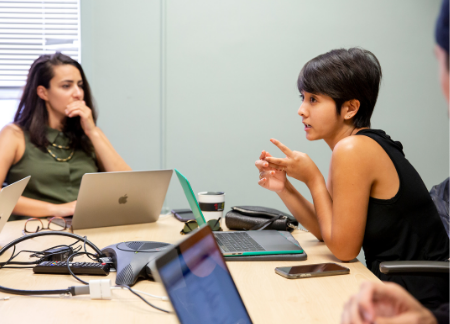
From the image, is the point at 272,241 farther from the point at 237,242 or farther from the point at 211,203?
the point at 211,203

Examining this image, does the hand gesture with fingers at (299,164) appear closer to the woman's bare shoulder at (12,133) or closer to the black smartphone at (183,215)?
the black smartphone at (183,215)

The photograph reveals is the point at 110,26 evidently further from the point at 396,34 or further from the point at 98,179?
the point at 396,34

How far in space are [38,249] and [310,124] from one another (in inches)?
35.5

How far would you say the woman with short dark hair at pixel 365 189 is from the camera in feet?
3.65

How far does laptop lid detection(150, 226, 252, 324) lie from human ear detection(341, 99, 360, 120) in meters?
0.83

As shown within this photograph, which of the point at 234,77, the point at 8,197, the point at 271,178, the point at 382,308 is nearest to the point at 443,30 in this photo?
the point at 382,308

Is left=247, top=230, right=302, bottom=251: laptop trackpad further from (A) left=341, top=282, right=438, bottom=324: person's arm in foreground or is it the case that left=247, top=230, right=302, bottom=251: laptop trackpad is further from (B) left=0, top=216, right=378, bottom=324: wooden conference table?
(A) left=341, top=282, right=438, bottom=324: person's arm in foreground

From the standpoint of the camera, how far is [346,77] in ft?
4.05

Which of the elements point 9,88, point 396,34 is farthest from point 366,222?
point 9,88

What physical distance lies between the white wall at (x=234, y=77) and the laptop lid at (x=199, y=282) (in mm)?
2014

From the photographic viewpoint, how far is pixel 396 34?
8.81 ft

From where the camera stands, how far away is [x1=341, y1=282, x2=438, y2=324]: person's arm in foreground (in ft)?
1.39

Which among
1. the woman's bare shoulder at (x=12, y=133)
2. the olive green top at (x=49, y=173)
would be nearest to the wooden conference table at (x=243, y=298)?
the olive green top at (x=49, y=173)

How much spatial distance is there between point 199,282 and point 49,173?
5.38ft
